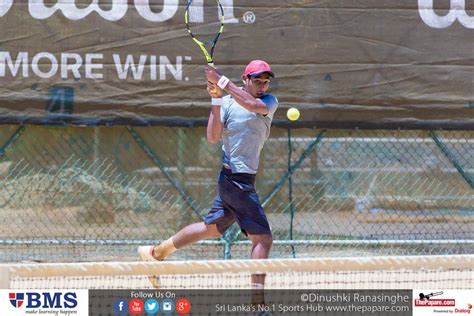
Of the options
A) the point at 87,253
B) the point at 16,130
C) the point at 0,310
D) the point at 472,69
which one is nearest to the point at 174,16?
the point at 16,130

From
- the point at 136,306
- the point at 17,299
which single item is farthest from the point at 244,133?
the point at 17,299

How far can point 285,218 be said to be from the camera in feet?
21.9

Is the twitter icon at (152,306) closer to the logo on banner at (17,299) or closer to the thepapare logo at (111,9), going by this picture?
the logo on banner at (17,299)

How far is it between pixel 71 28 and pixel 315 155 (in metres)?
2.21

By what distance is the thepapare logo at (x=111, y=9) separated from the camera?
255 inches

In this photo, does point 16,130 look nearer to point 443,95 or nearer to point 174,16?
point 174,16

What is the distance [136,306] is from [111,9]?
2865mm

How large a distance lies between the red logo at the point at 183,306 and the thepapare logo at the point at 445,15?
326 centimetres

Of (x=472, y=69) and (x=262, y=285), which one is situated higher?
(x=472, y=69)

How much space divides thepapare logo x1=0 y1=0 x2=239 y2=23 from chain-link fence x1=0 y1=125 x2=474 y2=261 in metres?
0.89

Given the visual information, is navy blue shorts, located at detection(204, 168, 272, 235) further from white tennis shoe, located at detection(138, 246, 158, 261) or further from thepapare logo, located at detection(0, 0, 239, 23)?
thepapare logo, located at detection(0, 0, 239, 23)

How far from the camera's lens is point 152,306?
4.52 m

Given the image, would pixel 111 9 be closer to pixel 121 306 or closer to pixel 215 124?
pixel 215 124

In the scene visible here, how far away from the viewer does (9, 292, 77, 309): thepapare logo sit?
390cm
